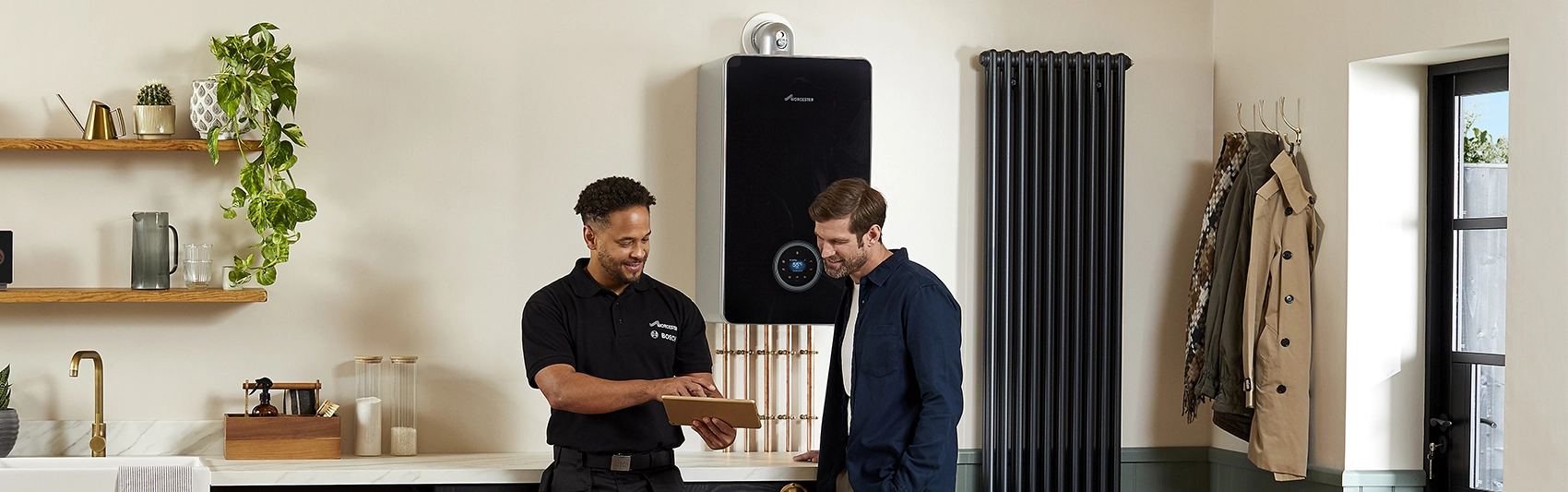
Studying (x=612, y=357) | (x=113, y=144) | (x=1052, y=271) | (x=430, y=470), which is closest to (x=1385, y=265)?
(x=1052, y=271)

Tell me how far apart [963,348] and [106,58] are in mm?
2624

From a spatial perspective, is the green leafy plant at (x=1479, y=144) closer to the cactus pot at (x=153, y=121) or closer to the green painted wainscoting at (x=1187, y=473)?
the green painted wainscoting at (x=1187, y=473)

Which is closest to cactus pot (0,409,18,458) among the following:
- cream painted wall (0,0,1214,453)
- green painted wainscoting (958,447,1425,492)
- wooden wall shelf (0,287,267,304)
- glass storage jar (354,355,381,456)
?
cream painted wall (0,0,1214,453)

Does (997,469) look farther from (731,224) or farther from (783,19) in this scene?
(783,19)

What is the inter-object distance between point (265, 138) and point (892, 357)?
181cm

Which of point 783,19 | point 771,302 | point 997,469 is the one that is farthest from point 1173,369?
point 783,19

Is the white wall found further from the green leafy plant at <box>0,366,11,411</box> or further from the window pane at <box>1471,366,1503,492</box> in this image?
the green leafy plant at <box>0,366,11,411</box>

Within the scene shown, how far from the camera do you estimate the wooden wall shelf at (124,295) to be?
3.33 meters

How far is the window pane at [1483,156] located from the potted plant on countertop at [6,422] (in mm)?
3881

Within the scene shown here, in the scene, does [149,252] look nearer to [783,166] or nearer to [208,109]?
[208,109]

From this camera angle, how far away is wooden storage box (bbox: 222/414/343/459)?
341cm

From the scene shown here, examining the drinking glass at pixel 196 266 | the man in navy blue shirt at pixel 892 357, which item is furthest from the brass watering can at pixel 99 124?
the man in navy blue shirt at pixel 892 357

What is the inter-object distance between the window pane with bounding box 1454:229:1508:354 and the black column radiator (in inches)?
36.9

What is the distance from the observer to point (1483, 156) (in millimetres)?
3328
